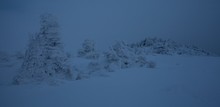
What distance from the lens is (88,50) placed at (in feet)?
121

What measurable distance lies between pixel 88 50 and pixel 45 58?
919 inches

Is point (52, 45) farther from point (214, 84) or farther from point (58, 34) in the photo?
Result: point (214, 84)

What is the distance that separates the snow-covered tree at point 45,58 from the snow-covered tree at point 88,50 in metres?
20.5

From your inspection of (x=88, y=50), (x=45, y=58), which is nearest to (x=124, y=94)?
(x=45, y=58)

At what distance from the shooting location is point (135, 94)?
8.87 m

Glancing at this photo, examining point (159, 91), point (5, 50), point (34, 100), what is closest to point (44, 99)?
point (34, 100)

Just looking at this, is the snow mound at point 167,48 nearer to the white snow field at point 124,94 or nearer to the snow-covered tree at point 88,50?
the snow-covered tree at point 88,50

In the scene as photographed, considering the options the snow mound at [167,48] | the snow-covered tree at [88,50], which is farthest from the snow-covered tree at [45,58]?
the snow mound at [167,48]

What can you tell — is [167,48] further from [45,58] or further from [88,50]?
[45,58]

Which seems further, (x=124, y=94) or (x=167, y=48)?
(x=167, y=48)

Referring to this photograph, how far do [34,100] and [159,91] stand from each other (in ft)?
19.3

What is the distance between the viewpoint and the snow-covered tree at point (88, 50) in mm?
35241

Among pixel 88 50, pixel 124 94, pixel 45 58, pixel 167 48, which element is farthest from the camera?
pixel 167 48

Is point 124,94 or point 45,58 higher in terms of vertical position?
point 45,58
